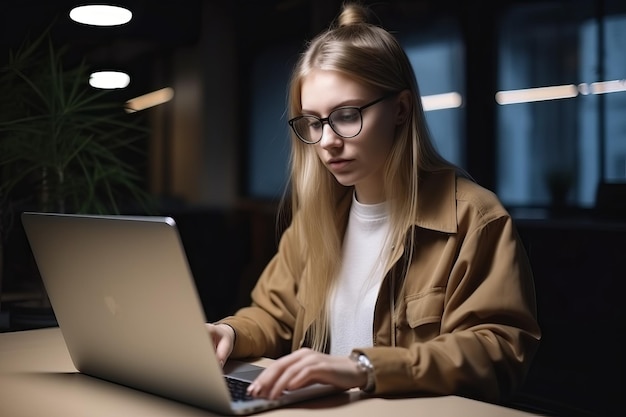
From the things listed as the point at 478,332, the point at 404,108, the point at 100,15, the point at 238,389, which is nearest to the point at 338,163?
the point at 404,108

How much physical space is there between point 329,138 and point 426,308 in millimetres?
373

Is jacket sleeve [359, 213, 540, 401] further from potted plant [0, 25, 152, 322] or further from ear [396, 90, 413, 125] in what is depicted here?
potted plant [0, 25, 152, 322]

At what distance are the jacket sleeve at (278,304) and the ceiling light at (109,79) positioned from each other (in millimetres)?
971

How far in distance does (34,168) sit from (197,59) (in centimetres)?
112

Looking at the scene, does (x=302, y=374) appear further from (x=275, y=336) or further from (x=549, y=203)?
(x=549, y=203)

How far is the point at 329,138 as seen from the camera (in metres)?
1.61

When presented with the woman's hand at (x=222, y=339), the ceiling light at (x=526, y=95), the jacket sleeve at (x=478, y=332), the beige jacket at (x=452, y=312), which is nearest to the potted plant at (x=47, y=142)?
the beige jacket at (x=452, y=312)

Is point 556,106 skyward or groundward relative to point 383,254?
skyward

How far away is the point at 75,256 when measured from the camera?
129cm

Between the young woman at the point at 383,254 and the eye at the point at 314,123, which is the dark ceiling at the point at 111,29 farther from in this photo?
the eye at the point at 314,123

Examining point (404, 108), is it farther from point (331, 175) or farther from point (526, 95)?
point (526, 95)

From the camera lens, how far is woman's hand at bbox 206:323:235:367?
150 centimetres

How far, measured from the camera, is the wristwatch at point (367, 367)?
49.2 inches

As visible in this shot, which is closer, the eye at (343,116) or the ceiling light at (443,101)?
the eye at (343,116)
